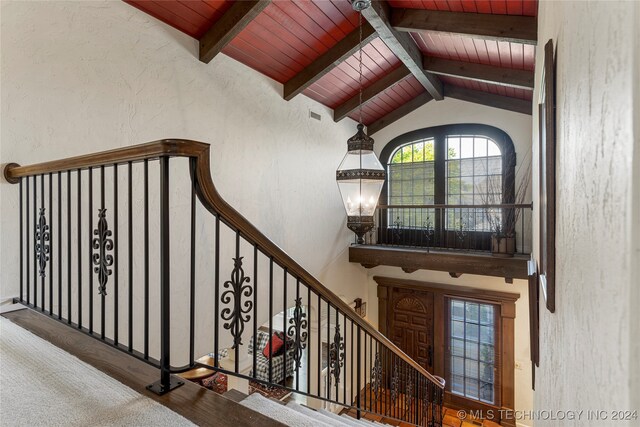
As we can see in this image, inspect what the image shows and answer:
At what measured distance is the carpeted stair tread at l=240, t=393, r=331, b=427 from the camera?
1.40m

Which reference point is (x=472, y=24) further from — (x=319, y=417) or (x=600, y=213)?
(x=319, y=417)

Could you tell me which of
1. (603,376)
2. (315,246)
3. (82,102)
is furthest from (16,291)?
(315,246)

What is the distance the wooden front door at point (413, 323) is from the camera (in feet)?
19.3

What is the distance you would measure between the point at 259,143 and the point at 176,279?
179cm

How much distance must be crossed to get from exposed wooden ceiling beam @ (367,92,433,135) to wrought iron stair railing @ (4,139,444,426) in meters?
3.43

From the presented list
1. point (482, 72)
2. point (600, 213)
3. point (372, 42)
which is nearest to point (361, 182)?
point (372, 42)

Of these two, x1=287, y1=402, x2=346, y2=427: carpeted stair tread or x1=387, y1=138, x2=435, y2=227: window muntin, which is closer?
x1=287, y1=402, x2=346, y2=427: carpeted stair tread

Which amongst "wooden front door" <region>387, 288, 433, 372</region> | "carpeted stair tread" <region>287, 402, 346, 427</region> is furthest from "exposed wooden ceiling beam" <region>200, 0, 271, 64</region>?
"wooden front door" <region>387, 288, 433, 372</region>

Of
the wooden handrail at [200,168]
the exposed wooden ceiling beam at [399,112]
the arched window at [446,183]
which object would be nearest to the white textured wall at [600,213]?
the wooden handrail at [200,168]

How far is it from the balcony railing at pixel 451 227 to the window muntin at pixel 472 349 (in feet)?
3.45

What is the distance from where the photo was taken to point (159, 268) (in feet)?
9.67

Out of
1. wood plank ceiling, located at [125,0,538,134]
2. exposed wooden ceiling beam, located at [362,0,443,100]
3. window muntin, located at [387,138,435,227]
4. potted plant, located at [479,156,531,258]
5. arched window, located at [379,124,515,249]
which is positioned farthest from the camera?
window muntin, located at [387,138,435,227]

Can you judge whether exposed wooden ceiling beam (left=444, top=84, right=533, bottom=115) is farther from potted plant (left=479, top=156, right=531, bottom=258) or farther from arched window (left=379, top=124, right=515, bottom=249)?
potted plant (left=479, top=156, right=531, bottom=258)

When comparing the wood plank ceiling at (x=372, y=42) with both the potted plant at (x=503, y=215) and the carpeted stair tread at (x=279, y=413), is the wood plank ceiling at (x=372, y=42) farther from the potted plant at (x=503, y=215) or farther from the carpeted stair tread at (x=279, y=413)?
the carpeted stair tread at (x=279, y=413)
